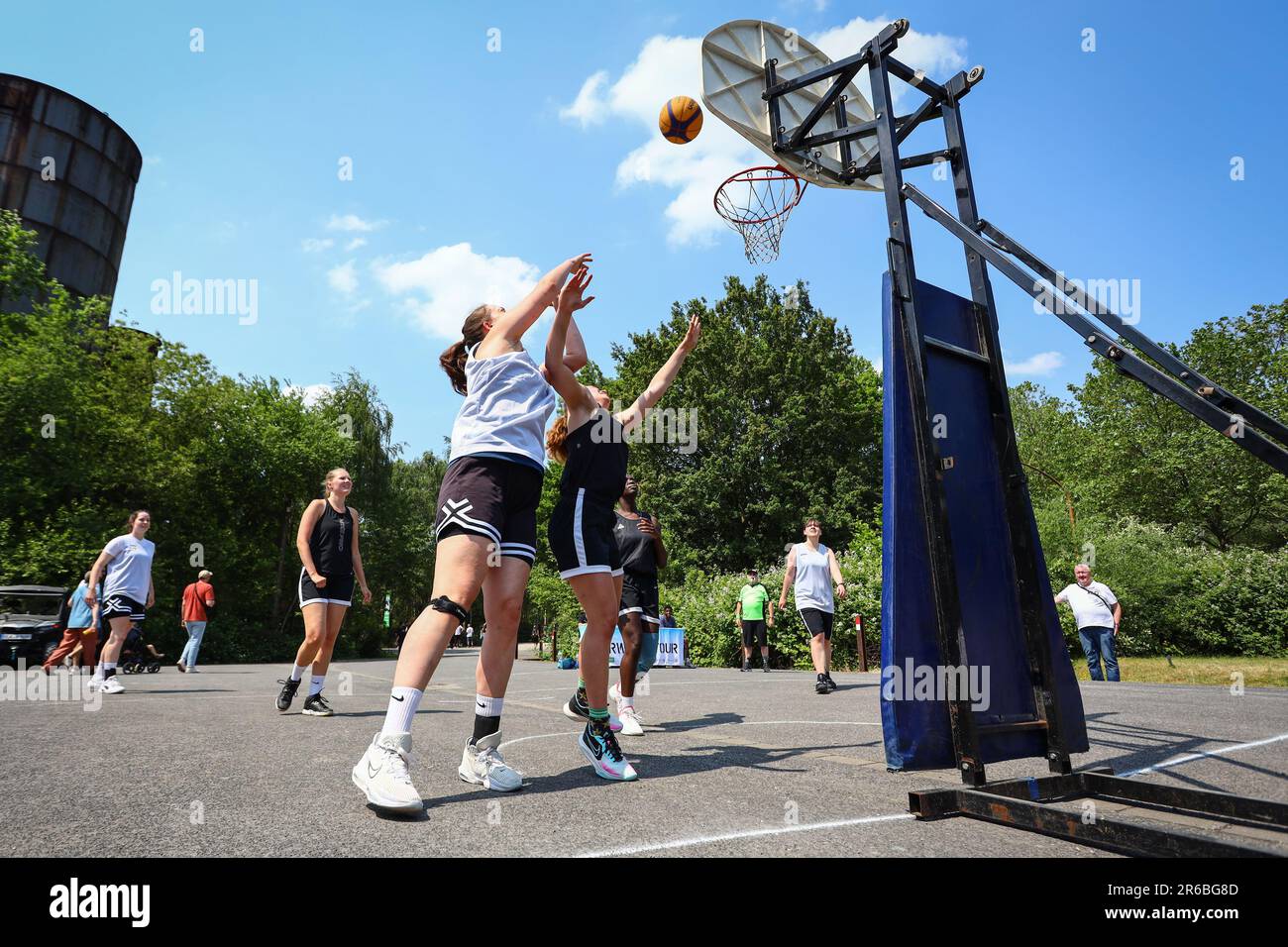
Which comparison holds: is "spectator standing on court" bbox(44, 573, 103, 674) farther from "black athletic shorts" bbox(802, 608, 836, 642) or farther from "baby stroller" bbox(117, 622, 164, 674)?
"black athletic shorts" bbox(802, 608, 836, 642)

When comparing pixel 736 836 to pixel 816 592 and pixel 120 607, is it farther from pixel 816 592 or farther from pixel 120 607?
pixel 120 607

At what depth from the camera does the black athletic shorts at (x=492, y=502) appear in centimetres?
328

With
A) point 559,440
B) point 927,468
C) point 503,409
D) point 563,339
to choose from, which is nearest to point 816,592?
point 559,440

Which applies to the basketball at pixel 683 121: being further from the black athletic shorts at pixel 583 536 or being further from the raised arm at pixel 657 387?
the black athletic shorts at pixel 583 536

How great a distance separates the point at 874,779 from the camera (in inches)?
143

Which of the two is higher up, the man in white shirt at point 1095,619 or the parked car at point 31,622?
the man in white shirt at point 1095,619

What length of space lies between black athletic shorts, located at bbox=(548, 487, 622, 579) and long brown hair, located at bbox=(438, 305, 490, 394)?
0.84 m

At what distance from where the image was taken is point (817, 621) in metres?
9.52

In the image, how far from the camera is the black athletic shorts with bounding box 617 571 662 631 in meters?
6.11

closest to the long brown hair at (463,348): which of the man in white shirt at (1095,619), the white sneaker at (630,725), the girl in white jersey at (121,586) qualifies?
the white sneaker at (630,725)

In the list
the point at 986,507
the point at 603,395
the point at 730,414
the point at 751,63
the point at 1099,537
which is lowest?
the point at 986,507
